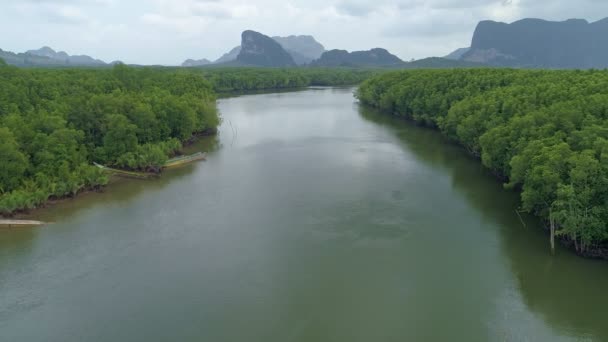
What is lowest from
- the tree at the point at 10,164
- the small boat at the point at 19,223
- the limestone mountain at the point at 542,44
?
the small boat at the point at 19,223

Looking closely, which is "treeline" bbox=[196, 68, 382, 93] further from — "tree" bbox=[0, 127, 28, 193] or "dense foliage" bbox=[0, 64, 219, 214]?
"tree" bbox=[0, 127, 28, 193]

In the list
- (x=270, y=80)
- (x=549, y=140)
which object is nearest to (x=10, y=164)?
(x=549, y=140)

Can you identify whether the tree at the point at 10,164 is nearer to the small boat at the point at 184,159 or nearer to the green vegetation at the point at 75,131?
the green vegetation at the point at 75,131

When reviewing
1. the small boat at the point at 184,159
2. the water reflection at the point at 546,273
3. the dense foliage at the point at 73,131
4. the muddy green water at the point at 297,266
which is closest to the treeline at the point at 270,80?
the dense foliage at the point at 73,131

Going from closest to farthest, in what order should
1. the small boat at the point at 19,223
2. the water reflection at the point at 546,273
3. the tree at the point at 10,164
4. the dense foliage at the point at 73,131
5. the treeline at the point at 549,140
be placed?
the water reflection at the point at 546,273 < the treeline at the point at 549,140 < the small boat at the point at 19,223 < the tree at the point at 10,164 < the dense foliage at the point at 73,131

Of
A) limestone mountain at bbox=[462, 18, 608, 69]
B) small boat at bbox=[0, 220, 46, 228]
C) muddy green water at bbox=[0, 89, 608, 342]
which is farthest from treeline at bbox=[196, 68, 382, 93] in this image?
limestone mountain at bbox=[462, 18, 608, 69]

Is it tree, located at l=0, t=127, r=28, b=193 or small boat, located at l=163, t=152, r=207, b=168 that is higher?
tree, located at l=0, t=127, r=28, b=193
